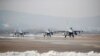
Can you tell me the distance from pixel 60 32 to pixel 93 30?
0.48 meters

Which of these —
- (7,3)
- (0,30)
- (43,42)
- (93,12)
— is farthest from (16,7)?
(93,12)

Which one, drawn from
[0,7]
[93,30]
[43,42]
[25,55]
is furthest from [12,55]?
[93,30]

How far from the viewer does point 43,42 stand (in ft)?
11.8

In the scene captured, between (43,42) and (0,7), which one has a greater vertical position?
(0,7)

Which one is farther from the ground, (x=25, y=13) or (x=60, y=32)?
(x=25, y=13)

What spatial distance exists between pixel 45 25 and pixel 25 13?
13.4 inches

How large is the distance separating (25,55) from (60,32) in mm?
603

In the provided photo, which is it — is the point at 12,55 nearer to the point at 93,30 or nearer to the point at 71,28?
the point at 71,28

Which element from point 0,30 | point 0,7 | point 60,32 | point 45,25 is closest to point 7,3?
point 0,7

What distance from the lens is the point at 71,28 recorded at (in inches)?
143

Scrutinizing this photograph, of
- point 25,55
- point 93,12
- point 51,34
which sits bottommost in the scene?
point 25,55

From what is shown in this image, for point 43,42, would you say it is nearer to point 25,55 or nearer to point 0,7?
point 25,55

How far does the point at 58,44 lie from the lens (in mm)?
3623

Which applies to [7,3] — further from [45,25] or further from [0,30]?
[45,25]
